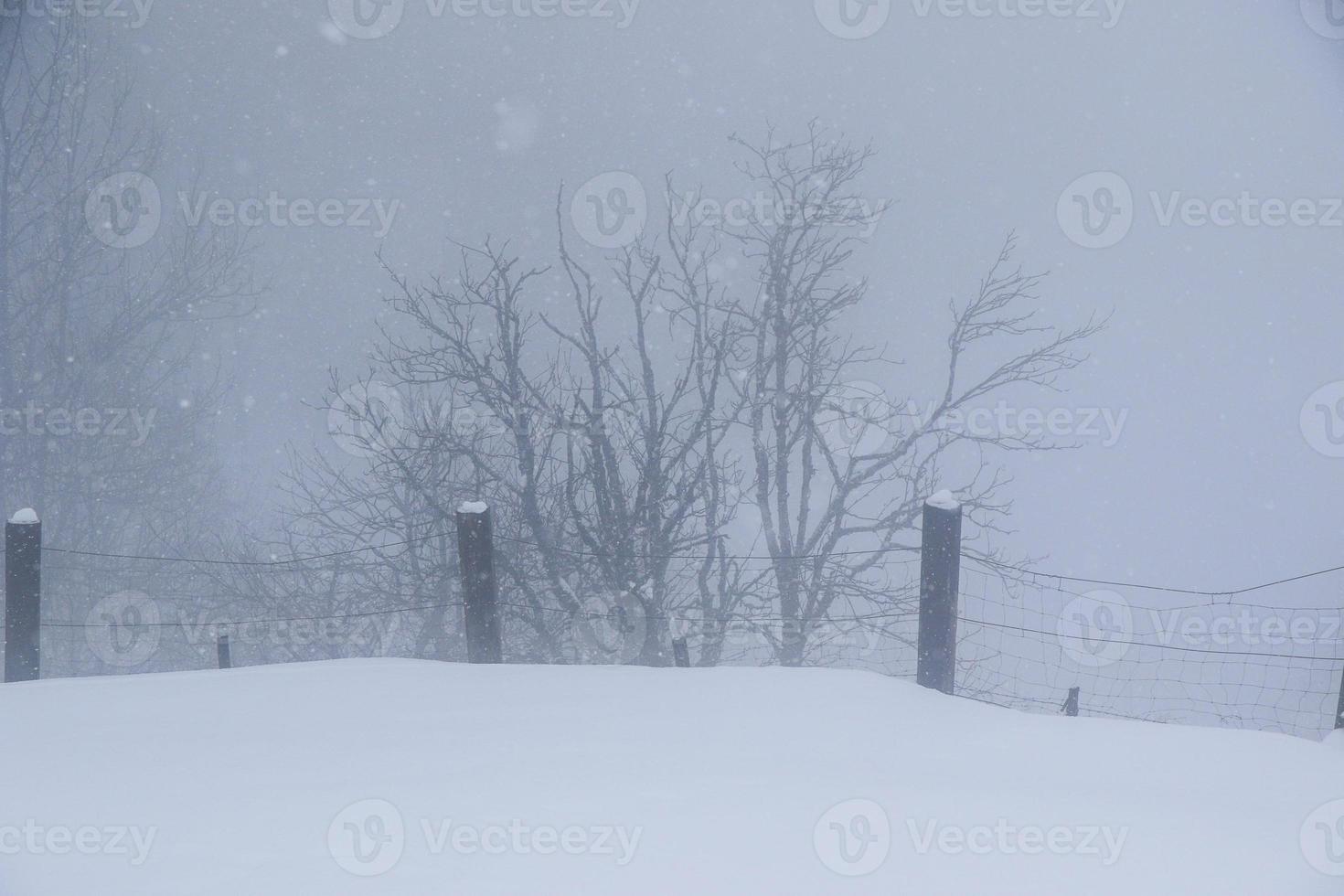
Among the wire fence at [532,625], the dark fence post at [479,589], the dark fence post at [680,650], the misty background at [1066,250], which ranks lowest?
the wire fence at [532,625]

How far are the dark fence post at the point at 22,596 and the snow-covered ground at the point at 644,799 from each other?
2493 millimetres

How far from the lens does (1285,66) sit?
18638 cm

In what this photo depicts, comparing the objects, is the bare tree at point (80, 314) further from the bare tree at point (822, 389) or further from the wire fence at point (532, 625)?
the bare tree at point (822, 389)

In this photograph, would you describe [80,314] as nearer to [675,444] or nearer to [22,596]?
[675,444]

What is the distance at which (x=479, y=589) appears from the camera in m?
4.49

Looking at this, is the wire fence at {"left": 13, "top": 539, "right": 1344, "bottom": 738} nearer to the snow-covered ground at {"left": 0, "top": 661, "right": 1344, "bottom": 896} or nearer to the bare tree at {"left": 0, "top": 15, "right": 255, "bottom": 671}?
the bare tree at {"left": 0, "top": 15, "right": 255, "bottom": 671}

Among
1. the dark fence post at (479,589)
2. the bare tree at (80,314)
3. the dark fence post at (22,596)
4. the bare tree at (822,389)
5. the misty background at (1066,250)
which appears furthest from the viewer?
the misty background at (1066,250)

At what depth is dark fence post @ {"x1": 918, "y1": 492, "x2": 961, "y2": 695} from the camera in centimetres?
374

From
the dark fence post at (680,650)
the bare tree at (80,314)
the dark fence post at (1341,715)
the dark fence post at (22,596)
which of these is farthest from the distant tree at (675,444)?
the bare tree at (80,314)

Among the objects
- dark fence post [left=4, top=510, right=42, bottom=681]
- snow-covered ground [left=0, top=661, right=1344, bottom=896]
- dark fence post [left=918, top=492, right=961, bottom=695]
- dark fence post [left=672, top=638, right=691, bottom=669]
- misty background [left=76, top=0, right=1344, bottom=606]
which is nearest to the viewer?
snow-covered ground [left=0, top=661, right=1344, bottom=896]

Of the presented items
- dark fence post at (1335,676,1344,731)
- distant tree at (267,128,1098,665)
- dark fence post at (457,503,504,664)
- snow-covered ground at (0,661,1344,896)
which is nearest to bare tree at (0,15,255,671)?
distant tree at (267,128,1098,665)

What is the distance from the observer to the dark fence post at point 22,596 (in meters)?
5.04

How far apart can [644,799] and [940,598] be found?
220 centimetres

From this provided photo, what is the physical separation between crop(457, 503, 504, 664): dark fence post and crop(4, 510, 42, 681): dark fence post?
2.77 metres
